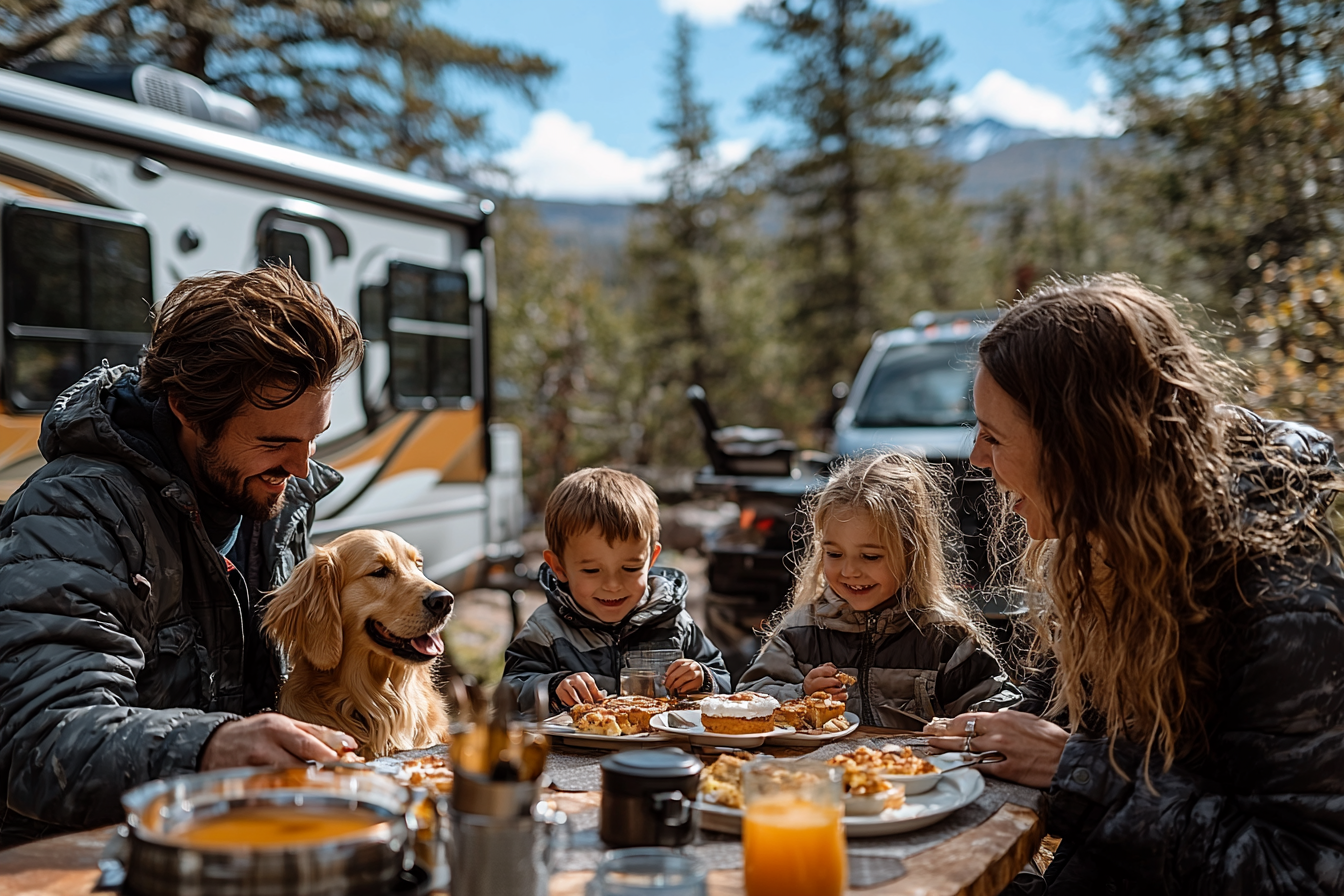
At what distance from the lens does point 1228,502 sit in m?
2.00

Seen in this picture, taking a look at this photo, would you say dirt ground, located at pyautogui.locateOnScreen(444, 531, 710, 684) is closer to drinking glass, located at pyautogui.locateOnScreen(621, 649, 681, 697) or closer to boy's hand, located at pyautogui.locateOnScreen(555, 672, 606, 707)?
drinking glass, located at pyautogui.locateOnScreen(621, 649, 681, 697)

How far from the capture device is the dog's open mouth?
3152 millimetres

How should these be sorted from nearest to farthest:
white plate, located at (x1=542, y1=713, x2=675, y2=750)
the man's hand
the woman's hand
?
1. the man's hand
2. the woman's hand
3. white plate, located at (x1=542, y1=713, x2=675, y2=750)

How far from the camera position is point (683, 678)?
288 cm

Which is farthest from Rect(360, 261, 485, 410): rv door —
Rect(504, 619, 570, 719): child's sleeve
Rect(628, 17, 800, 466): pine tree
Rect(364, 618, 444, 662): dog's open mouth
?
Rect(628, 17, 800, 466): pine tree

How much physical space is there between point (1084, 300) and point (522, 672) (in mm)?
1872

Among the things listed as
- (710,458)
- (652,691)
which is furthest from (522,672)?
(710,458)

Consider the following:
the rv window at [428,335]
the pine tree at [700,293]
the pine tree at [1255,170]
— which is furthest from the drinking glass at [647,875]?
the pine tree at [700,293]

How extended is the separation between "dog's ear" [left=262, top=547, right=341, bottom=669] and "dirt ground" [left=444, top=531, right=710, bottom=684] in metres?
4.51

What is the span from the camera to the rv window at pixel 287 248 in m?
6.50

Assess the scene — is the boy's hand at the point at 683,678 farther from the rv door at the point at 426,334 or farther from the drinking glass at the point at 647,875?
the rv door at the point at 426,334

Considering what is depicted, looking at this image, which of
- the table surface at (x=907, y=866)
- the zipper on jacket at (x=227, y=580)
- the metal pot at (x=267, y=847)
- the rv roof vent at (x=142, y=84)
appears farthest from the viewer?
the rv roof vent at (x=142, y=84)

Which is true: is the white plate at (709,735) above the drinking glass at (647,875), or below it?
below

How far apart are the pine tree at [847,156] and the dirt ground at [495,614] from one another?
38.7 feet
